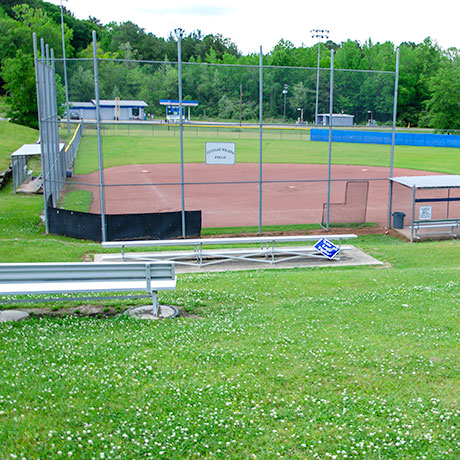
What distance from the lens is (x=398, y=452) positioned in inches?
165

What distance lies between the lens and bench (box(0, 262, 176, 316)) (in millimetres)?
7148

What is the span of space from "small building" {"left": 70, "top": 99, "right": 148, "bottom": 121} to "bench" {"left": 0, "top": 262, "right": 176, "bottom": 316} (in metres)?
10.5

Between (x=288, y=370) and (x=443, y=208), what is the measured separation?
2035cm

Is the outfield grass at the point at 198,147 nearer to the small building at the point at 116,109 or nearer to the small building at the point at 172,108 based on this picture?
the small building at the point at 116,109

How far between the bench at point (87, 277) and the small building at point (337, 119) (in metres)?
13.8

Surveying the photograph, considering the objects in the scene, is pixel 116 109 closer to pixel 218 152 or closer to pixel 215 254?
pixel 218 152

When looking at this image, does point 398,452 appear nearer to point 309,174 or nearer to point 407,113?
point 309,174

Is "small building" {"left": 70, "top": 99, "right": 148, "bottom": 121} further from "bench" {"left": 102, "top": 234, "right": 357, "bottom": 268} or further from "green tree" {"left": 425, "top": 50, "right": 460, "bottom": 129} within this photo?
"green tree" {"left": 425, "top": 50, "right": 460, "bottom": 129}

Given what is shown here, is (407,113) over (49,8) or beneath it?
beneath

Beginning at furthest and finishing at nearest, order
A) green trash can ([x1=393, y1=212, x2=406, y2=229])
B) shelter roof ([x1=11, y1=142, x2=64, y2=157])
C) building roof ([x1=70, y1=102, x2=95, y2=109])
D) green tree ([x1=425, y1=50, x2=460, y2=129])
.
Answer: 1. green tree ([x1=425, y1=50, x2=460, y2=129])
2. shelter roof ([x1=11, y1=142, x2=64, y2=157])
3. green trash can ([x1=393, y1=212, x2=406, y2=229])
4. building roof ([x1=70, y1=102, x2=95, y2=109])

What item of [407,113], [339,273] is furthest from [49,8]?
[339,273]

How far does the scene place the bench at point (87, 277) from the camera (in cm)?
715

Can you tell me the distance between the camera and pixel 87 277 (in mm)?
7391

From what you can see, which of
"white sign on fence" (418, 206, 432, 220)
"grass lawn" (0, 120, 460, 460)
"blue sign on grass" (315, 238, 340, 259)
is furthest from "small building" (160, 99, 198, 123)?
"grass lawn" (0, 120, 460, 460)
